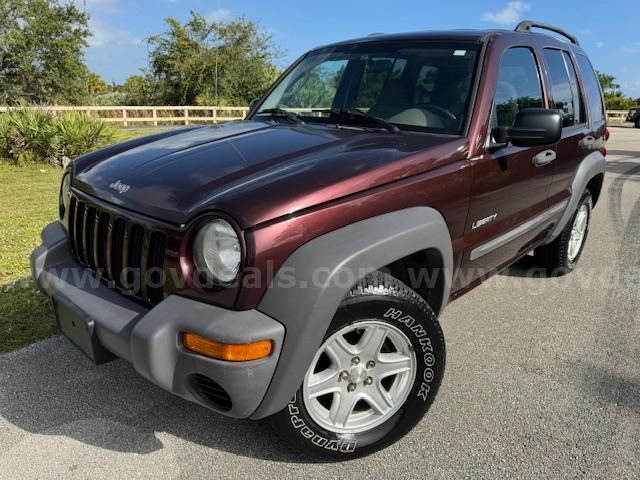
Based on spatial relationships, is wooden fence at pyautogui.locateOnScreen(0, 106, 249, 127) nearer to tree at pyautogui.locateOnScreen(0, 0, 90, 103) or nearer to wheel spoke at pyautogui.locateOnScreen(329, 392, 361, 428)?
tree at pyautogui.locateOnScreen(0, 0, 90, 103)

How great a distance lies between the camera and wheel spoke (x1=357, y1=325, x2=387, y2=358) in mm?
2271

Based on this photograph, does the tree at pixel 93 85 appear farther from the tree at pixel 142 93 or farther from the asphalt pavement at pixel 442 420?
the asphalt pavement at pixel 442 420

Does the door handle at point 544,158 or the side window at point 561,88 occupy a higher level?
the side window at point 561,88

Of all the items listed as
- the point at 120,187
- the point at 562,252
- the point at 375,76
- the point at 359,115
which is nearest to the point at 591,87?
the point at 562,252

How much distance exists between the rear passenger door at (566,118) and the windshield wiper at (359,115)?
1.33 meters

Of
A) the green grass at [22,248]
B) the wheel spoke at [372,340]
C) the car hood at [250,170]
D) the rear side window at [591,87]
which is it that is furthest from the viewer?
the rear side window at [591,87]

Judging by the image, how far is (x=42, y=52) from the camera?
32.6 metres

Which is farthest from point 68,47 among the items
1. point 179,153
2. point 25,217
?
point 179,153

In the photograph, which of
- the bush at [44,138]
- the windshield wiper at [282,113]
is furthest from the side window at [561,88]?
the bush at [44,138]

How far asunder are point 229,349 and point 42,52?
1449 inches

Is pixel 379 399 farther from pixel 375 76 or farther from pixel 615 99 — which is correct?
pixel 615 99

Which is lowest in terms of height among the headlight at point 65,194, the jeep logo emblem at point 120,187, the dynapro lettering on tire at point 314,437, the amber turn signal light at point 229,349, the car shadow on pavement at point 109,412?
the car shadow on pavement at point 109,412

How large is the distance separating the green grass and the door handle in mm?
3208

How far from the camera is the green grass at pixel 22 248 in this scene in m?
3.48
